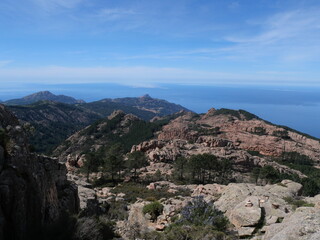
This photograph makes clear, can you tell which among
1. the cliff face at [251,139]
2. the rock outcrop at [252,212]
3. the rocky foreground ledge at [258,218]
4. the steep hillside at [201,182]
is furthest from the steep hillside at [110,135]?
the rock outcrop at [252,212]

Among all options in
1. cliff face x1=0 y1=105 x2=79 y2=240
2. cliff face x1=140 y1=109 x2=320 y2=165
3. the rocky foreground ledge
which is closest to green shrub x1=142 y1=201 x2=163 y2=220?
the rocky foreground ledge

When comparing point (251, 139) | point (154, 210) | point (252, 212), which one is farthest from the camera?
point (251, 139)

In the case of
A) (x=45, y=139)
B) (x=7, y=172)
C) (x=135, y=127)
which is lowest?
(x=45, y=139)

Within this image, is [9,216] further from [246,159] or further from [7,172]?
[246,159]

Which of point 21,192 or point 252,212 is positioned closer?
point 21,192

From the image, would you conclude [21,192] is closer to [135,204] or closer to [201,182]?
[135,204]

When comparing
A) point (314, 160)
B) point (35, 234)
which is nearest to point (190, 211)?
point (35, 234)

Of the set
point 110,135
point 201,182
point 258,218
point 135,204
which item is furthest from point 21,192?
point 110,135

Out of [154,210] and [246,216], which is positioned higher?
[246,216]

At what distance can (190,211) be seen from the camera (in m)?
16.6

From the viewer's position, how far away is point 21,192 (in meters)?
10.0

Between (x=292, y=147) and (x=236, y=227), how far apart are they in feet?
328

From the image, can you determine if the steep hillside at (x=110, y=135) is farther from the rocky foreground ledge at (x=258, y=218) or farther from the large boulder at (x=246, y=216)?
the large boulder at (x=246, y=216)

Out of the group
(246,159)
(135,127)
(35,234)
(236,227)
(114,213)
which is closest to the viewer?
(35,234)
